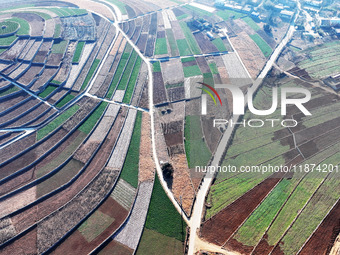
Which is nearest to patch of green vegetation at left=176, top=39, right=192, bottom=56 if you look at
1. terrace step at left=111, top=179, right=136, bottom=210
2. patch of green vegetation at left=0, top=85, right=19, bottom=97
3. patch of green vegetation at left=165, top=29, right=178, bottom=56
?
patch of green vegetation at left=165, top=29, right=178, bottom=56

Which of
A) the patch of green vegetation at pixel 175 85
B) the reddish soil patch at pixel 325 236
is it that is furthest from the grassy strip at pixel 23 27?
the reddish soil patch at pixel 325 236

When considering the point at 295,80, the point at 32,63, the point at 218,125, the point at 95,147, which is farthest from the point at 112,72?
the point at 295,80

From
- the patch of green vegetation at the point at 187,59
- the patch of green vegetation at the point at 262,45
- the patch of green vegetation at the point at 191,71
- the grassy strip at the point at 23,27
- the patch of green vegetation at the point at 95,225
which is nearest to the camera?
the patch of green vegetation at the point at 95,225

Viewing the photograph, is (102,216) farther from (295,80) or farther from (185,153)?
(295,80)

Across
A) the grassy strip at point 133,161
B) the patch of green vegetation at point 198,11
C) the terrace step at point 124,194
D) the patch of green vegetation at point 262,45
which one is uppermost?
the patch of green vegetation at point 198,11

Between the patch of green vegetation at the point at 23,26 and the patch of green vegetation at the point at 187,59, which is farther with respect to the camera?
the patch of green vegetation at the point at 23,26

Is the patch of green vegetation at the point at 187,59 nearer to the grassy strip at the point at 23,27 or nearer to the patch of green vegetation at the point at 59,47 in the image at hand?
the patch of green vegetation at the point at 59,47

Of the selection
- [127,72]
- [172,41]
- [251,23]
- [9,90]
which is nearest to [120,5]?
[172,41]

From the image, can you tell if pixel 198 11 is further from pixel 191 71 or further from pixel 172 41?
pixel 191 71
